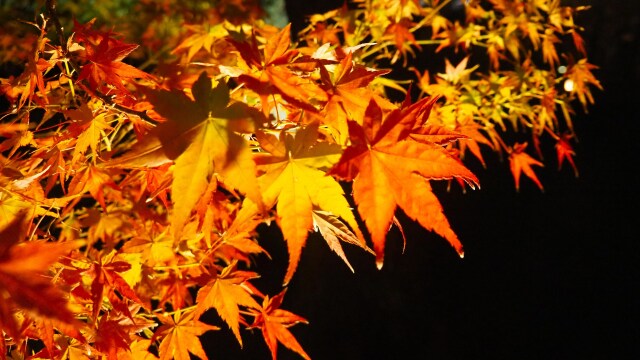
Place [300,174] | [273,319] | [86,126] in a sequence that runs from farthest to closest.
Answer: [273,319]
[86,126]
[300,174]

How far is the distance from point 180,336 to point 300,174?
2.43 ft

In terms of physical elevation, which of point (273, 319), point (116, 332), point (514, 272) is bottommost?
point (514, 272)

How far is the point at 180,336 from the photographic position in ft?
4.21

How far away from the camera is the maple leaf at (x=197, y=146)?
656mm

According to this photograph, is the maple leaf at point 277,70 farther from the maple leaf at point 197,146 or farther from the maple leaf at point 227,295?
the maple leaf at point 227,295

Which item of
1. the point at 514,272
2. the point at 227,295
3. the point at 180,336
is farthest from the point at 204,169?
the point at 514,272

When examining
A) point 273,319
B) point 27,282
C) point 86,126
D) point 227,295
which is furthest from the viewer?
point 273,319

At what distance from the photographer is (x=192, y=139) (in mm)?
693

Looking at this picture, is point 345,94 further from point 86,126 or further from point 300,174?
point 86,126

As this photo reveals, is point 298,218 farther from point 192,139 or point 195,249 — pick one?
point 195,249

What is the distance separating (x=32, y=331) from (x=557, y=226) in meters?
4.21

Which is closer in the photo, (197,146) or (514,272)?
(197,146)

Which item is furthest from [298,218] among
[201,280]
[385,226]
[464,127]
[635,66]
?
[635,66]

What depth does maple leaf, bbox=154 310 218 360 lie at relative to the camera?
4.15 ft
